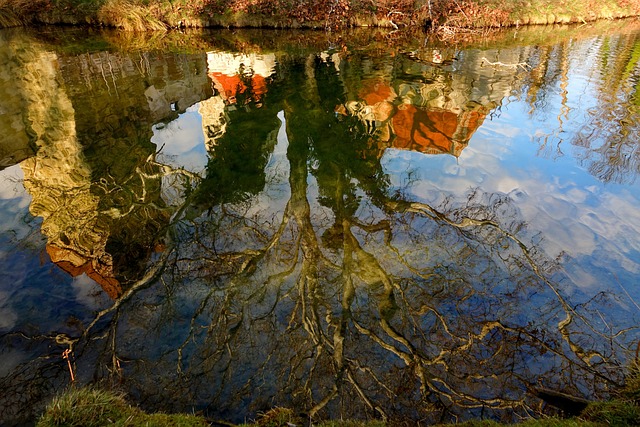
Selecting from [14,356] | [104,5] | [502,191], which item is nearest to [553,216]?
[502,191]

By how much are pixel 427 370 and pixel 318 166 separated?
6.29 meters

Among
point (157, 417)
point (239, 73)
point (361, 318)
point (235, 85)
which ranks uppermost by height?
point (239, 73)

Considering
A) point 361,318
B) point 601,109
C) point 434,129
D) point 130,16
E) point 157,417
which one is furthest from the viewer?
point 130,16

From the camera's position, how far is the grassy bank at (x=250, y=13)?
2633 centimetres

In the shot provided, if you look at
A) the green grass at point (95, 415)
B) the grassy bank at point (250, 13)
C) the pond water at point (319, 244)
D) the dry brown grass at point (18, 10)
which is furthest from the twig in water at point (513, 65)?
the dry brown grass at point (18, 10)

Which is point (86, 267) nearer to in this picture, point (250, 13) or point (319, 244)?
point (319, 244)

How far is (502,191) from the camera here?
941 centimetres

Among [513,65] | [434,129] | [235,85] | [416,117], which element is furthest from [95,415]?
[513,65]

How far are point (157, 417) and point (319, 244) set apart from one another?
4488mm

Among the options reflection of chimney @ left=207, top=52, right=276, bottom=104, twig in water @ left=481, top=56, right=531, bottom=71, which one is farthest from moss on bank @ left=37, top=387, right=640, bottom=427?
twig in water @ left=481, top=56, right=531, bottom=71

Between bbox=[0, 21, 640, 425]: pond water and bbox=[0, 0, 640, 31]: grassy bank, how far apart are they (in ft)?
41.4

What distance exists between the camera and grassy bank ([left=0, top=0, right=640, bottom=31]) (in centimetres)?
2633

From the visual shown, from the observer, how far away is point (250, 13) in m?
26.5

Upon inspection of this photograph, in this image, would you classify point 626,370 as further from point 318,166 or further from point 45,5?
point 45,5
